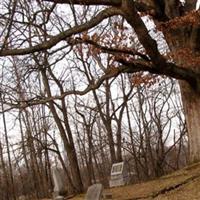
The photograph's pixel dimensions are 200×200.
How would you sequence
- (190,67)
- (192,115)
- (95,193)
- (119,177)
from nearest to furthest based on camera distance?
(95,193), (190,67), (192,115), (119,177)

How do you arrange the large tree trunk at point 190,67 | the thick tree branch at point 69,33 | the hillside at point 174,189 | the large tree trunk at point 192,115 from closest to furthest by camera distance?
the hillside at point 174,189 → the thick tree branch at point 69,33 → the large tree trunk at point 190,67 → the large tree trunk at point 192,115

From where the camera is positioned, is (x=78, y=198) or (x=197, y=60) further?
(x=78, y=198)

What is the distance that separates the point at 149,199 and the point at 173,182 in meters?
1.87

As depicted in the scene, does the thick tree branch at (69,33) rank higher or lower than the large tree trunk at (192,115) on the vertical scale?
higher

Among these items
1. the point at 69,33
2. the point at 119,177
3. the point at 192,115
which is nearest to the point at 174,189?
the point at 192,115

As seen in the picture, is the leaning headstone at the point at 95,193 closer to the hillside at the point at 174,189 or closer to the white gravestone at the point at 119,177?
the hillside at the point at 174,189

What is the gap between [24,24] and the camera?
1761 cm

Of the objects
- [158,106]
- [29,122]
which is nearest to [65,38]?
[158,106]

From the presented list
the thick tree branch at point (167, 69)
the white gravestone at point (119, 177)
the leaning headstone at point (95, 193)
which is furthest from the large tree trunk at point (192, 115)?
the leaning headstone at point (95, 193)

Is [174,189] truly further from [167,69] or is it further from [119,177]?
[119,177]

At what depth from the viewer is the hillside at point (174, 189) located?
12339 mm

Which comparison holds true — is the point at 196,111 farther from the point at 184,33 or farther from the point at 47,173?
the point at 47,173

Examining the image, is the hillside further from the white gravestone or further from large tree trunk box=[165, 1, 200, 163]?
the white gravestone

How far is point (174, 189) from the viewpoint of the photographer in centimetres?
1341
